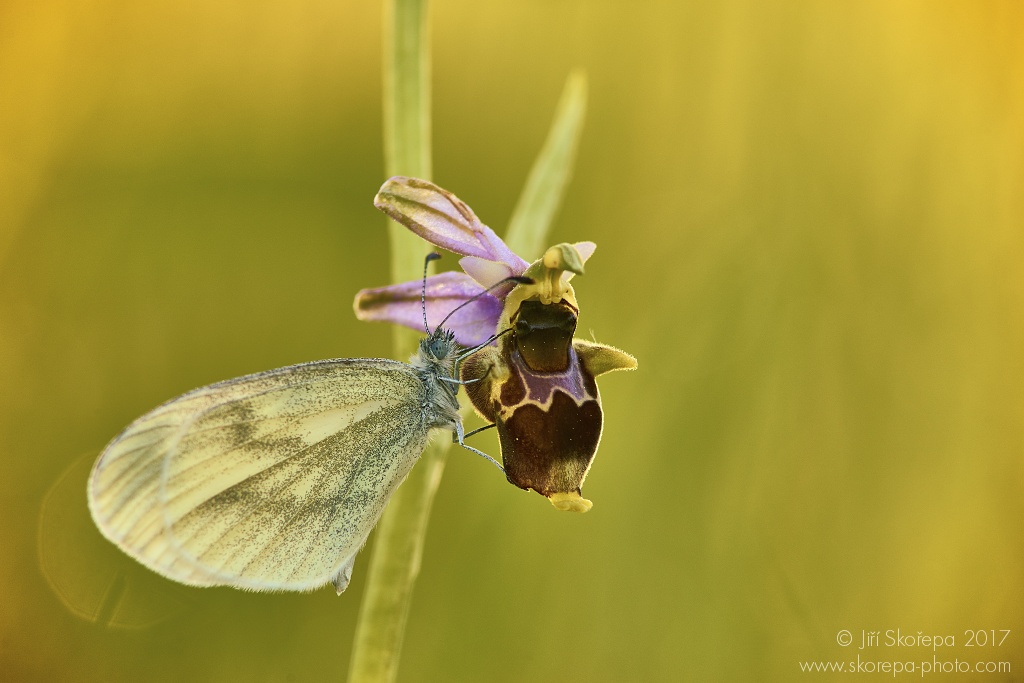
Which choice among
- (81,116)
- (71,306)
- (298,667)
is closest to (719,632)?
(298,667)

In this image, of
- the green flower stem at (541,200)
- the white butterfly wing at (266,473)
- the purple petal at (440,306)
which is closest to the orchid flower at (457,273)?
the purple petal at (440,306)

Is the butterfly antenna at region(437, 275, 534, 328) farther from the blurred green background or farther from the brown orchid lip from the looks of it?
the blurred green background

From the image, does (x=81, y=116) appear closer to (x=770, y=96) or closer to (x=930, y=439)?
(x=770, y=96)

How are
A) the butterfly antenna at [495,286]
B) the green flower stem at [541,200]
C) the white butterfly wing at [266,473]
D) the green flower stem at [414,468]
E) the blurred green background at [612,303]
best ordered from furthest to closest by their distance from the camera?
the blurred green background at [612,303], the green flower stem at [541,200], the green flower stem at [414,468], the butterfly antenna at [495,286], the white butterfly wing at [266,473]

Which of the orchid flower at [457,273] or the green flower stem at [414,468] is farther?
the green flower stem at [414,468]

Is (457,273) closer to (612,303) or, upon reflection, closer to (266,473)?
(266,473)

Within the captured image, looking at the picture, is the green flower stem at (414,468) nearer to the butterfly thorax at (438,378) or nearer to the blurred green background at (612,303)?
the butterfly thorax at (438,378)

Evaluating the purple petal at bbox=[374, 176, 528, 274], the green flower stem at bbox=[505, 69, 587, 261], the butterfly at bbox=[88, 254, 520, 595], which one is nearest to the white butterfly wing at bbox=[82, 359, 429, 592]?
the butterfly at bbox=[88, 254, 520, 595]

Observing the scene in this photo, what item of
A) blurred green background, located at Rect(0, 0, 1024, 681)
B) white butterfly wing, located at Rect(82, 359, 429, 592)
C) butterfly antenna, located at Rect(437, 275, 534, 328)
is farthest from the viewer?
blurred green background, located at Rect(0, 0, 1024, 681)
